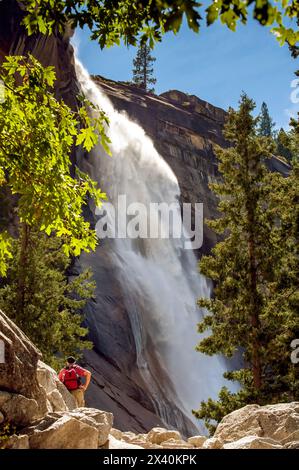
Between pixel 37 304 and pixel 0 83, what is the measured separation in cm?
1429

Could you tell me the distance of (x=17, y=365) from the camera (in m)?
6.70

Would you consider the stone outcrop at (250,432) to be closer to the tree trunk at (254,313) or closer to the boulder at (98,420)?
the boulder at (98,420)

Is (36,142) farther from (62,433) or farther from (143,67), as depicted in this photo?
(143,67)

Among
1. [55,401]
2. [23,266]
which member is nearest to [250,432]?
[55,401]

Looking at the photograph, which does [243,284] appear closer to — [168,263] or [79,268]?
[79,268]

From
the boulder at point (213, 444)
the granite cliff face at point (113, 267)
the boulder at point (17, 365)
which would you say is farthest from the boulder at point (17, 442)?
the granite cliff face at point (113, 267)

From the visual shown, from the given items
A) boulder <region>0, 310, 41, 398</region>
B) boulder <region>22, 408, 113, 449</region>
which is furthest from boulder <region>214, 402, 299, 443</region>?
boulder <region>0, 310, 41, 398</region>

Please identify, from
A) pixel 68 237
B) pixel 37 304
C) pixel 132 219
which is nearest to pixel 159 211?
pixel 132 219

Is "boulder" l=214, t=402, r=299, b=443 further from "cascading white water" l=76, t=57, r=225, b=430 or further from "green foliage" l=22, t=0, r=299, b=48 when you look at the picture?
"cascading white water" l=76, t=57, r=225, b=430

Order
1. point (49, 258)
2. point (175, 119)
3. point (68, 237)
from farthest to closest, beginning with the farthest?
point (175, 119)
point (49, 258)
point (68, 237)

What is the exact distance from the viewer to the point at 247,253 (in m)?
16.1

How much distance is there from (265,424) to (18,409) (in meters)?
4.76
